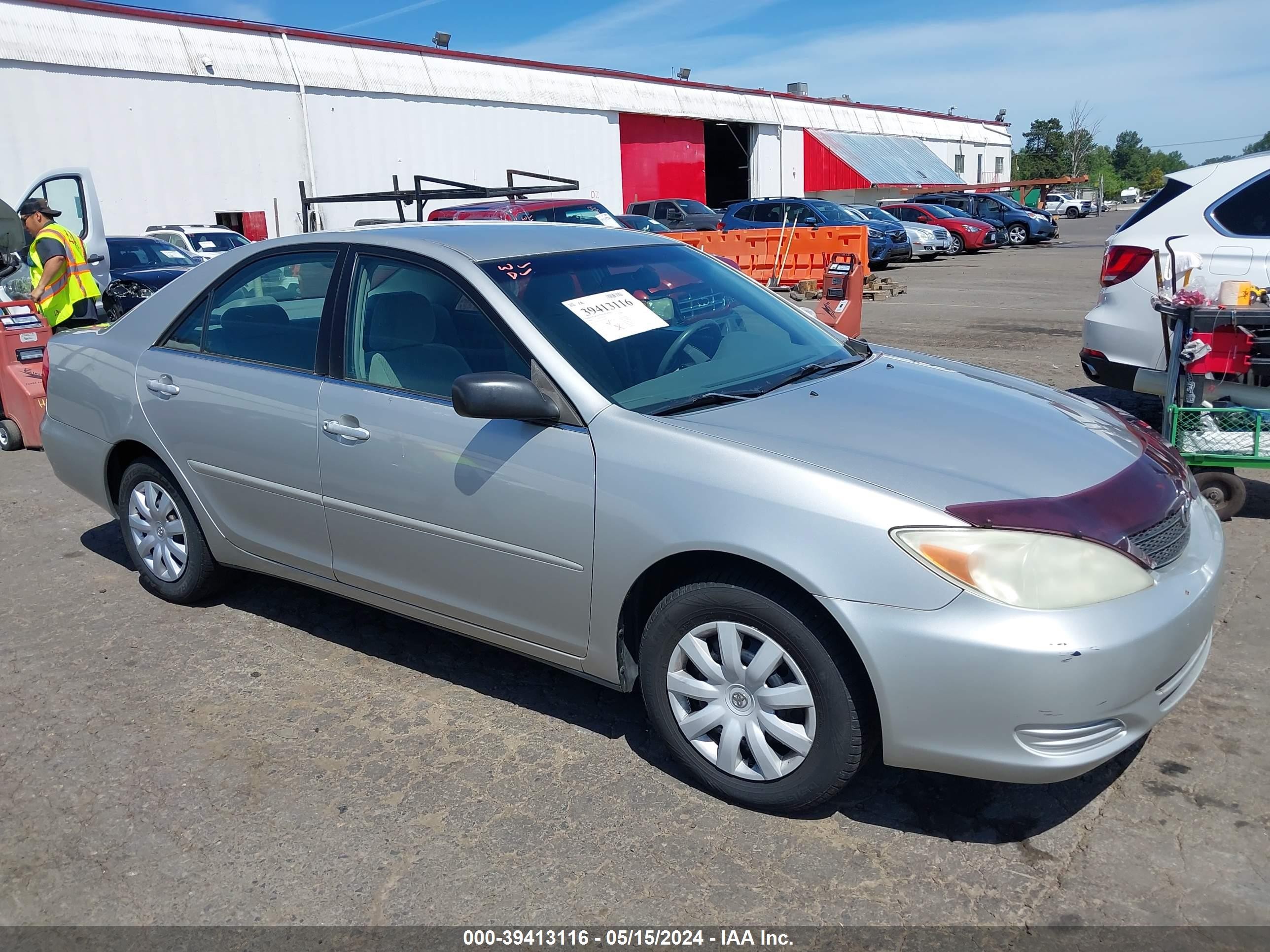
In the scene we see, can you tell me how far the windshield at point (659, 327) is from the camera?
3.35 metres

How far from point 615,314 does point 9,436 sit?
648 centimetres

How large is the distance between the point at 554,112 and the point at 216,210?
11931mm

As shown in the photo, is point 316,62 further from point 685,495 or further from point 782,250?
point 685,495

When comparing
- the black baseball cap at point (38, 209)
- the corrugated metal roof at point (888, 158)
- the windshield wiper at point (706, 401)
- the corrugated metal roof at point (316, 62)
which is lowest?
the windshield wiper at point (706, 401)

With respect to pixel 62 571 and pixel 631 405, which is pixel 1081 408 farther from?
pixel 62 571

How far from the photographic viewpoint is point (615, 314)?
356 cm

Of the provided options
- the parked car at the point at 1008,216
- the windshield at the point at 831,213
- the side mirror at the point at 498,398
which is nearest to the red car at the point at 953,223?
the parked car at the point at 1008,216

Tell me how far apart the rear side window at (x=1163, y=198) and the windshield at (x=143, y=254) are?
41.1 feet

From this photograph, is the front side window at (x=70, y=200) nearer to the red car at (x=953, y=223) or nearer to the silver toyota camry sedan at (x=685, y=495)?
the silver toyota camry sedan at (x=685, y=495)

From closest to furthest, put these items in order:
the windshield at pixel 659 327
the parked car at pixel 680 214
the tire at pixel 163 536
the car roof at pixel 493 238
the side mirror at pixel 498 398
Answer: the side mirror at pixel 498 398 → the windshield at pixel 659 327 → the car roof at pixel 493 238 → the tire at pixel 163 536 → the parked car at pixel 680 214

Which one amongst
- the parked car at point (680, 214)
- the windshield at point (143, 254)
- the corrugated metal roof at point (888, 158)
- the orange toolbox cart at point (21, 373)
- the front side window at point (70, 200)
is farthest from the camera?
the corrugated metal roof at point (888, 158)

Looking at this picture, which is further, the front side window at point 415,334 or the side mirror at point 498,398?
the front side window at point 415,334

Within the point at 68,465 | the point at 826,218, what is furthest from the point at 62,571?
the point at 826,218

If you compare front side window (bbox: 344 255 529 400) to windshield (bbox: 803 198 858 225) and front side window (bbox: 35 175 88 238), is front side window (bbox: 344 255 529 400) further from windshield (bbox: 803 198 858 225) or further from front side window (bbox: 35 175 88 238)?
windshield (bbox: 803 198 858 225)
